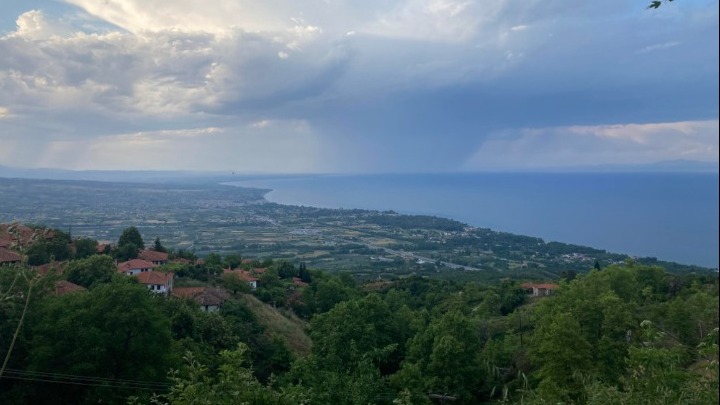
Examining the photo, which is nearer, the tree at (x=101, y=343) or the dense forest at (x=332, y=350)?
the dense forest at (x=332, y=350)

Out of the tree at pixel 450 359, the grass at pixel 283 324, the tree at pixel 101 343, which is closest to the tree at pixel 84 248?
the grass at pixel 283 324

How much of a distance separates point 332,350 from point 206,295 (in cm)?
1202

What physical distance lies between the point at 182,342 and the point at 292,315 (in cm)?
1280

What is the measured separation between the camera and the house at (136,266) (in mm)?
30122

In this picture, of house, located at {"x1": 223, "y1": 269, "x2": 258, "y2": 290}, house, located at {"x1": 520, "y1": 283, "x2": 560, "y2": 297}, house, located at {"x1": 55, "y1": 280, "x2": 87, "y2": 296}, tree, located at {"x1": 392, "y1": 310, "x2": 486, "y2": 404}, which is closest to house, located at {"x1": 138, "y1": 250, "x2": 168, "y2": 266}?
house, located at {"x1": 223, "y1": 269, "x2": 258, "y2": 290}

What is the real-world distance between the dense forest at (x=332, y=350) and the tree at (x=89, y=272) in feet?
0.26

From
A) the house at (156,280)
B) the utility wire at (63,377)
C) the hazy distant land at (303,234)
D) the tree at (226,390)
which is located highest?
the tree at (226,390)

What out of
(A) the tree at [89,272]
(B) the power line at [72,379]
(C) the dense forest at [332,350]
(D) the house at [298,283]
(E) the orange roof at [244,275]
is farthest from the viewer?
(D) the house at [298,283]

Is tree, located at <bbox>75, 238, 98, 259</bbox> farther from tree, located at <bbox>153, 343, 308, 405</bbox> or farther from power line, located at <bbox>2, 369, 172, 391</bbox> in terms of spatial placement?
tree, located at <bbox>153, 343, 308, 405</bbox>

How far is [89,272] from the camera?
Result: 22.9m

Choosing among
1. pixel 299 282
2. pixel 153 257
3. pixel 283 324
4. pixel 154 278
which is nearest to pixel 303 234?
pixel 299 282

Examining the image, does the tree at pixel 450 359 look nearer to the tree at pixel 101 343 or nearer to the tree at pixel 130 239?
the tree at pixel 101 343

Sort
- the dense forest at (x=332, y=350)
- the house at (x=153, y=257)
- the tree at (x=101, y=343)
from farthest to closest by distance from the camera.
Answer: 1. the house at (x=153, y=257)
2. the tree at (x=101, y=343)
3. the dense forest at (x=332, y=350)

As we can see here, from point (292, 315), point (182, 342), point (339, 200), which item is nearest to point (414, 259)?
point (292, 315)
